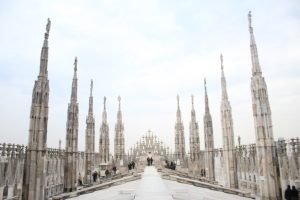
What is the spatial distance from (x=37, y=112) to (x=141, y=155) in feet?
122

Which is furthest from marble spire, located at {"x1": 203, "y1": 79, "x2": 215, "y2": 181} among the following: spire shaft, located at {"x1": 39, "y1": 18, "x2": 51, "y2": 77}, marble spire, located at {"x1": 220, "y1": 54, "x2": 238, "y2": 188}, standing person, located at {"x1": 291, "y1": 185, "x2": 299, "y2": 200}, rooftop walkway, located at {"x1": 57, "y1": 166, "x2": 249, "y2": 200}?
spire shaft, located at {"x1": 39, "y1": 18, "x2": 51, "y2": 77}

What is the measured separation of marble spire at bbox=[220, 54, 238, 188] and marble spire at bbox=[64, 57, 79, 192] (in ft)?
43.6

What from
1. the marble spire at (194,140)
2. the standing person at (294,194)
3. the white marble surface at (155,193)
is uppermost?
the marble spire at (194,140)

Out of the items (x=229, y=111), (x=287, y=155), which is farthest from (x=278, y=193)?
(x=229, y=111)

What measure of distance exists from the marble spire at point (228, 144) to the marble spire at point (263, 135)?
4992 mm

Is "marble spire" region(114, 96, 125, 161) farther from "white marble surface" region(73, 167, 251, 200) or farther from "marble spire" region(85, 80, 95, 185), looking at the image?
"white marble surface" region(73, 167, 251, 200)

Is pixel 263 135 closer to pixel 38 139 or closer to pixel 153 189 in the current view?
pixel 153 189

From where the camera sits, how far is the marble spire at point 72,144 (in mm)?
22383

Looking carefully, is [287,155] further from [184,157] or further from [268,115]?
[184,157]

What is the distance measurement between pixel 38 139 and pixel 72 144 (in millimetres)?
8335

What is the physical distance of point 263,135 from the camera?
53.8ft

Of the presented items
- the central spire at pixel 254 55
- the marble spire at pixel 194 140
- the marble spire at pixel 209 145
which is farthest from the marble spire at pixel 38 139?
the marble spire at pixel 194 140

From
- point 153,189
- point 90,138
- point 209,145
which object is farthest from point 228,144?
point 90,138

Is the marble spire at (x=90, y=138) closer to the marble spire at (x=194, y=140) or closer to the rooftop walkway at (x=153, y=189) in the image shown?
the rooftop walkway at (x=153, y=189)
